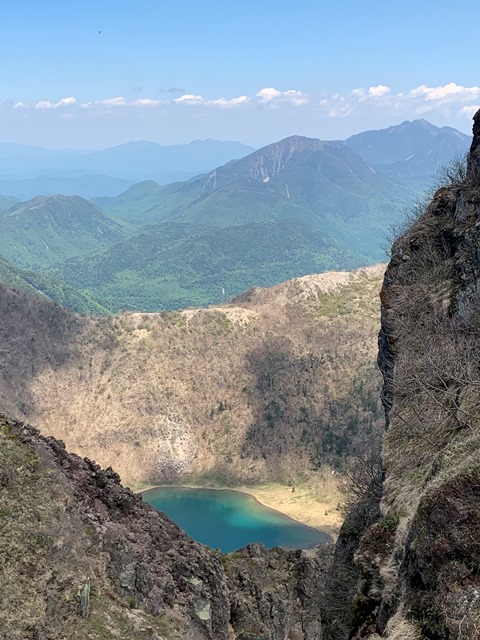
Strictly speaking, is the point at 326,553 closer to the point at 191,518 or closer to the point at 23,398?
the point at 191,518

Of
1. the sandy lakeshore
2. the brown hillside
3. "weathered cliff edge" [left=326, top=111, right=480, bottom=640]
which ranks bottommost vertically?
the sandy lakeshore

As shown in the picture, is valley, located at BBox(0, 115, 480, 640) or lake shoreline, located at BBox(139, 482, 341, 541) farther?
lake shoreline, located at BBox(139, 482, 341, 541)

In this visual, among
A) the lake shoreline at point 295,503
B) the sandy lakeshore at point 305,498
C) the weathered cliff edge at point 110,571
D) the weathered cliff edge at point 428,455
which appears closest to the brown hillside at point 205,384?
the lake shoreline at point 295,503

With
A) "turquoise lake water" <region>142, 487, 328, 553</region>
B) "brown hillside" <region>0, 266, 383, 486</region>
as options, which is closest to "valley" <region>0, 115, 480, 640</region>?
"brown hillside" <region>0, 266, 383, 486</region>

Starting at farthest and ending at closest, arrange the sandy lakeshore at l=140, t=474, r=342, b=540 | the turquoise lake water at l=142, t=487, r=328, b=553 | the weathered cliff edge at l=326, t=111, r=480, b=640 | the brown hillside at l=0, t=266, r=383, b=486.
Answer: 1. the brown hillside at l=0, t=266, r=383, b=486
2. the sandy lakeshore at l=140, t=474, r=342, b=540
3. the turquoise lake water at l=142, t=487, r=328, b=553
4. the weathered cliff edge at l=326, t=111, r=480, b=640

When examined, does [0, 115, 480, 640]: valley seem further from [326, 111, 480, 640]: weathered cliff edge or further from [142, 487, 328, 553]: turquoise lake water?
[142, 487, 328, 553]: turquoise lake water

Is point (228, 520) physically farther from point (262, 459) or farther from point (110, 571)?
point (110, 571)

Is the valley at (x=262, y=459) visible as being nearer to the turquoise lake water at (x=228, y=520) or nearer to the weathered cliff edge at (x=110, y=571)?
the weathered cliff edge at (x=110, y=571)

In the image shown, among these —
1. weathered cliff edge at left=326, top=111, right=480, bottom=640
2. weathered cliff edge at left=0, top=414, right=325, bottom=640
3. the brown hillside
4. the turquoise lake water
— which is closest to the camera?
weathered cliff edge at left=326, top=111, right=480, bottom=640

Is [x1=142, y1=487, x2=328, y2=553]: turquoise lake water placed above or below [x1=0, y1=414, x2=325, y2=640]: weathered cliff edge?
below
